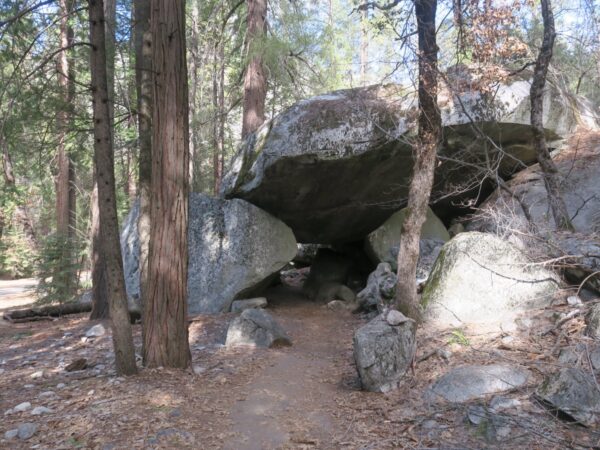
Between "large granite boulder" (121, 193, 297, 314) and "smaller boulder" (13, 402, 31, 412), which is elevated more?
"large granite boulder" (121, 193, 297, 314)

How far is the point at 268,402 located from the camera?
175 inches

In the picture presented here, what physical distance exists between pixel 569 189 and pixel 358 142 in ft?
12.7

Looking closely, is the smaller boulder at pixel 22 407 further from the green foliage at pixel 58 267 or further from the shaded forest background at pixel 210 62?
the green foliage at pixel 58 267

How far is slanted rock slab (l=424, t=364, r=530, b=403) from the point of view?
12.9ft

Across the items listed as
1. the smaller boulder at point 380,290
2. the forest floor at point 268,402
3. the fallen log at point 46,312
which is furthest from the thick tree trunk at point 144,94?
the fallen log at point 46,312

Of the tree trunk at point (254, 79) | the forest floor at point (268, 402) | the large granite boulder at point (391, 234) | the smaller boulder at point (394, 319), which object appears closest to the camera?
the forest floor at point (268, 402)

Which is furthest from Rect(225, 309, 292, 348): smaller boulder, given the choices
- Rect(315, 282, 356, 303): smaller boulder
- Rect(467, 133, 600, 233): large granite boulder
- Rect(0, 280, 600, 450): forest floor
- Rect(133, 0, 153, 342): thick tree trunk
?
Rect(467, 133, 600, 233): large granite boulder

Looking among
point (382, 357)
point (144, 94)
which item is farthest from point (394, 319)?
point (144, 94)

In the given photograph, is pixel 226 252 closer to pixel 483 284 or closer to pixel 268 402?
pixel 268 402

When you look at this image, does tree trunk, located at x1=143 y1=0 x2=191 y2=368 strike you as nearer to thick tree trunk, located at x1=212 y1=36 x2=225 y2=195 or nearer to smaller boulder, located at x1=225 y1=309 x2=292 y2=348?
smaller boulder, located at x1=225 y1=309 x2=292 y2=348

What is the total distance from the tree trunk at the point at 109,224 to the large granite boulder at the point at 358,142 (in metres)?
3.91

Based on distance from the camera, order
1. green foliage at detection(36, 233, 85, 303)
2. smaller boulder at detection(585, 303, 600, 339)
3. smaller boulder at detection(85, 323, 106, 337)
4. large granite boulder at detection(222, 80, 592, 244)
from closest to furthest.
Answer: smaller boulder at detection(585, 303, 600, 339) < smaller boulder at detection(85, 323, 106, 337) < large granite boulder at detection(222, 80, 592, 244) < green foliage at detection(36, 233, 85, 303)

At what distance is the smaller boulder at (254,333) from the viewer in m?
6.39

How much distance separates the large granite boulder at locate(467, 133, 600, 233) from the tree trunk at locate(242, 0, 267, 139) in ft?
16.9
